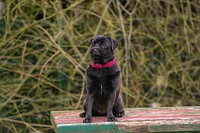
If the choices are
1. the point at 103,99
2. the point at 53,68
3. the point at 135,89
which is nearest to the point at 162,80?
the point at 135,89

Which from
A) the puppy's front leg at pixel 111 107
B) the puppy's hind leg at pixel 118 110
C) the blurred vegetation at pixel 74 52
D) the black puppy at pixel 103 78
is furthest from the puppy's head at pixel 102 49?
the blurred vegetation at pixel 74 52

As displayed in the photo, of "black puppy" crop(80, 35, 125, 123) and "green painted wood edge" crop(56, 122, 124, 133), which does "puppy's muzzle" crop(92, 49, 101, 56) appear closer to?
"black puppy" crop(80, 35, 125, 123)

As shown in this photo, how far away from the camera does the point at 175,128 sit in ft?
9.08

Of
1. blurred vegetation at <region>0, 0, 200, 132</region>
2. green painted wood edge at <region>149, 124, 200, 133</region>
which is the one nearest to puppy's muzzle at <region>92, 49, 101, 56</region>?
green painted wood edge at <region>149, 124, 200, 133</region>

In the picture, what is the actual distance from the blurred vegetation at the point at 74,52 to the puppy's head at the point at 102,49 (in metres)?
1.46

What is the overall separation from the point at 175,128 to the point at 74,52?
1883 mm

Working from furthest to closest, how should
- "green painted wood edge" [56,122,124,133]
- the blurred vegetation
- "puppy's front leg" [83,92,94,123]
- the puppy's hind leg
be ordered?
the blurred vegetation < the puppy's hind leg < "puppy's front leg" [83,92,94,123] < "green painted wood edge" [56,122,124,133]

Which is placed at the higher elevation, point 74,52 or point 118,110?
point 74,52

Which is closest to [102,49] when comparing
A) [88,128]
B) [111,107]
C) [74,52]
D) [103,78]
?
[103,78]

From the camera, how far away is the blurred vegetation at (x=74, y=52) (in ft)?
14.3

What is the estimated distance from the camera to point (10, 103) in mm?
4383

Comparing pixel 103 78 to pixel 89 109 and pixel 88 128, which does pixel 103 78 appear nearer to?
pixel 89 109

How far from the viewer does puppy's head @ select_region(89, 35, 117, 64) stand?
2.76m

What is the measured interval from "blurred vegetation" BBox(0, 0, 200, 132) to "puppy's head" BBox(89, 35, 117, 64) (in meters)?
1.46
